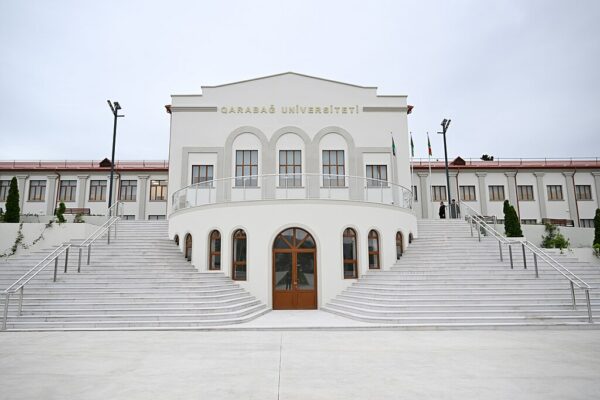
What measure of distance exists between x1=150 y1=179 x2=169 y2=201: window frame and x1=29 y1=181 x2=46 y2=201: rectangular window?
801 cm

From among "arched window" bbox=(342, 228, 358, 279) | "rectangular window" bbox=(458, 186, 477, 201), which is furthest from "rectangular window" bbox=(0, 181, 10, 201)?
"rectangular window" bbox=(458, 186, 477, 201)

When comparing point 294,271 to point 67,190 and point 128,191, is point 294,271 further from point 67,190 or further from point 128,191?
point 67,190

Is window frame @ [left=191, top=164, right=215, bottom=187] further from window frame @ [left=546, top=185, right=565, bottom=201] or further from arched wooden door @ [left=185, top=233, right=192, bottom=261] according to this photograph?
window frame @ [left=546, top=185, right=565, bottom=201]

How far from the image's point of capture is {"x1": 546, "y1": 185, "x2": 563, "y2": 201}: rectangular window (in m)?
29.3

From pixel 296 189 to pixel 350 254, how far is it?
3497 mm

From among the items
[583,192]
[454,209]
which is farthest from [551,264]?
A: [583,192]

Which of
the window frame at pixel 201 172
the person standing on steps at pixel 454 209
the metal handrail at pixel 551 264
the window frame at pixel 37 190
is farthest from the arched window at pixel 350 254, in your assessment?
the window frame at pixel 37 190

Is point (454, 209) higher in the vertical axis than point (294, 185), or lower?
lower

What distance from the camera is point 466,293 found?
13094mm

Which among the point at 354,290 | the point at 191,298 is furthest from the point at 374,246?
the point at 191,298

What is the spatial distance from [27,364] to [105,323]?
4278mm

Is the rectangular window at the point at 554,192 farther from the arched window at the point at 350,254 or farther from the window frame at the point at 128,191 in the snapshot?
the window frame at the point at 128,191

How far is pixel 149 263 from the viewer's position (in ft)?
52.0

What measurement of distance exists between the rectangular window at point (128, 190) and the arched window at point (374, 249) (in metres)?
19.9
